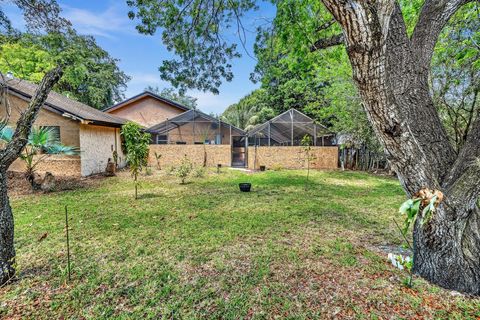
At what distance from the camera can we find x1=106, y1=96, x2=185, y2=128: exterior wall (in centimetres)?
1888

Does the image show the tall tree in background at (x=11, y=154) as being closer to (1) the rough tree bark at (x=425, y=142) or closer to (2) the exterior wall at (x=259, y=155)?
(1) the rough tree bark at (x=425, y=142)

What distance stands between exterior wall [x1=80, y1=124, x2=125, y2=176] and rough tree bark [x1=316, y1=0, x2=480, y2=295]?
10936mm

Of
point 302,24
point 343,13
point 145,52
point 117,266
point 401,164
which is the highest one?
point 145,52

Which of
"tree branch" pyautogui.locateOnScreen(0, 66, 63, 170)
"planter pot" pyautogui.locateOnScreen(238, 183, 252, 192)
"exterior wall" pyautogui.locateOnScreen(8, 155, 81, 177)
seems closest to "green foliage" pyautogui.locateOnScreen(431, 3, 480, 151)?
"planter pot" pyautogui.locateOnScreen(238, 183, 252, 192)

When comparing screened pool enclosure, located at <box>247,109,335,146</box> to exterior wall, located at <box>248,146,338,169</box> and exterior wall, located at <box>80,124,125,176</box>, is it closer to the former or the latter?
exterior wall, located at <box>248,146,338,169</box>

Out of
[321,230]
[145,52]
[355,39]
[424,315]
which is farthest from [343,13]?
[145,52]

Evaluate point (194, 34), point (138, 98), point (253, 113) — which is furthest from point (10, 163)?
point (253, 113)

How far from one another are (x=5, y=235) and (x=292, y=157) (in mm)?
13129

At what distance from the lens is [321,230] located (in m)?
4.45

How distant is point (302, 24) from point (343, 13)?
255 centimetres

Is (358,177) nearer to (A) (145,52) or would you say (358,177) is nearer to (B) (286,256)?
(B) (286,256)

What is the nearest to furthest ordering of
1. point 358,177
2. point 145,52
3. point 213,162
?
1. point 145,52
2. point 358,177
3. point 213,162

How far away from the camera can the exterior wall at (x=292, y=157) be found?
14.2 metres

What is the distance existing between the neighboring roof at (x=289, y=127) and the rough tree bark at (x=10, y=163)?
12148 mm
